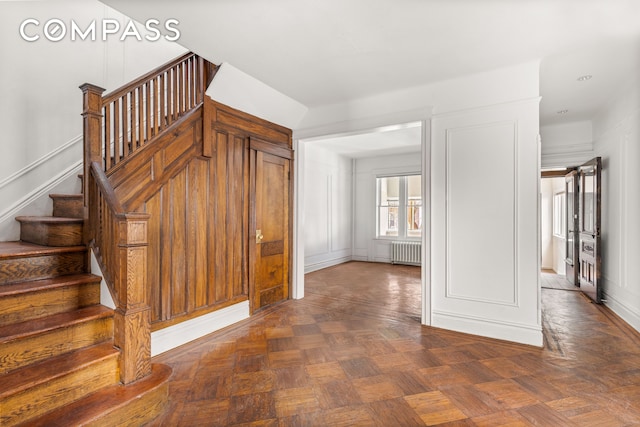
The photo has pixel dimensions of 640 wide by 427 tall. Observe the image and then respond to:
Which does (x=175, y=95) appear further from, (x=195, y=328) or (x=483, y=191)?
(x=483, y=191)

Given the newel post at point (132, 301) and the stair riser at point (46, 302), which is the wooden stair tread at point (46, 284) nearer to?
the stair riser at point (46, 302)

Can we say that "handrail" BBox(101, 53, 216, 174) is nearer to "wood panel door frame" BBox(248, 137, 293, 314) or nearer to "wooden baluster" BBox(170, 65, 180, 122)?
"wooden baluster" BBox(170, 65, 180, 122)

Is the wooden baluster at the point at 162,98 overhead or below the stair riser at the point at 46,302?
overhead

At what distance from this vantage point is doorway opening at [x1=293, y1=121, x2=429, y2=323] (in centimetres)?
688

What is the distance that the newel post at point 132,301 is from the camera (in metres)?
1.97

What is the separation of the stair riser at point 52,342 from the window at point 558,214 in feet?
28.9

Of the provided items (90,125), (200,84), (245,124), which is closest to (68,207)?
(90,125)

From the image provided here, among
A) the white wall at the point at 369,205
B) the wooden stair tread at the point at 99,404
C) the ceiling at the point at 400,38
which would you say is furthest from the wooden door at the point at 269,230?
the white wall at the point at 369,205

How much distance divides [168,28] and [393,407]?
3206 millimetres

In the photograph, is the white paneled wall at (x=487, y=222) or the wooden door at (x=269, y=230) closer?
the white paneled wall at (x=487, y=222)

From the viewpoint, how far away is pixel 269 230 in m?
4.24

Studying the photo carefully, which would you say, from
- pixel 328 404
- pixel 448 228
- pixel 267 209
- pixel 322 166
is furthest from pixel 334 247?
pixel 328 404

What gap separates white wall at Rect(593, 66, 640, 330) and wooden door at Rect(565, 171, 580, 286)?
2.83ft

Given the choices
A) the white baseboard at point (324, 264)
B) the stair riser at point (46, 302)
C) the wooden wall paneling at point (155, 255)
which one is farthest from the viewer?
the white baseboard at point (324, 264)
